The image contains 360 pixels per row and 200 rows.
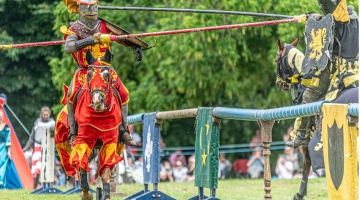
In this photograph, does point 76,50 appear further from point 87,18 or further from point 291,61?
point 291,61

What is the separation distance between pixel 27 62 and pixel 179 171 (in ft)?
19.3

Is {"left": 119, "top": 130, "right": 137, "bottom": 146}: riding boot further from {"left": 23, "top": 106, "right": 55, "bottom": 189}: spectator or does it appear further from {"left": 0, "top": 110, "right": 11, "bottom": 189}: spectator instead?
{"left": 23, "top": 106, "right": 55, "bottom": 189}: spectator

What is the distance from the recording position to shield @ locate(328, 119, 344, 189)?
7277 millimetres

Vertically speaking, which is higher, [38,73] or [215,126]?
[38,73]

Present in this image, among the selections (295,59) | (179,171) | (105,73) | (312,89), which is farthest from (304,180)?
(179,171)

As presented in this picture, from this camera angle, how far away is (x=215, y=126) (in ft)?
32.6

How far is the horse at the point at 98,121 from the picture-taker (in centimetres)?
964

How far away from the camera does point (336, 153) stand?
24.2ft

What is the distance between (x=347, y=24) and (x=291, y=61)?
41.8 inches

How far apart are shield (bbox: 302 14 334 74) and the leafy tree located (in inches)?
618

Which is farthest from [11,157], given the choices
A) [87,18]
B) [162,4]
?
[87,18]

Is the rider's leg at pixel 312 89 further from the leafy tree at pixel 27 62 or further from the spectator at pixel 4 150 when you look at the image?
the leafy tree at pixel 27 62

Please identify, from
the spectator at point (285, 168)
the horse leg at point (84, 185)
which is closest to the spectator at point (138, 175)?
the spectator at point (285, 168)

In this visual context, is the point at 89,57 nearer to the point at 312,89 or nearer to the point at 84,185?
the point at 84,185
